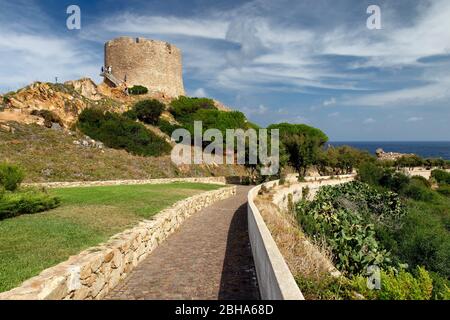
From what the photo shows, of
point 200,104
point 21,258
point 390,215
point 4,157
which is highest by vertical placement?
point 200,104

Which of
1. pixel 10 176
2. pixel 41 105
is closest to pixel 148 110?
pixel 41 105

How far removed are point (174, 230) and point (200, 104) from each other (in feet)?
157

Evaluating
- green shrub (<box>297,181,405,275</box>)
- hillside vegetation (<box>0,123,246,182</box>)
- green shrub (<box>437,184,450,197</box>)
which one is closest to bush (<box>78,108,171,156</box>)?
hillside vegetation (<box>0,123,246,182</box>)

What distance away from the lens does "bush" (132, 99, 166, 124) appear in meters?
47.5

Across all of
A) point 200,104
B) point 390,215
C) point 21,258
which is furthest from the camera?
point 200,104

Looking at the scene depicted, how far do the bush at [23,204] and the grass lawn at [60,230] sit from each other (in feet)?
0.80

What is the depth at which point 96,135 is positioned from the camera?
3488 centimetres

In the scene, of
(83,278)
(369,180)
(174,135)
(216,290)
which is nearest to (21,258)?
(83,278)

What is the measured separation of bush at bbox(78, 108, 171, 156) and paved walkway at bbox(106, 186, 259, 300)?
25.5 m

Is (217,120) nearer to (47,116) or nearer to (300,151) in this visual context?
(300,151)

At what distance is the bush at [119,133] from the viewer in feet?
116

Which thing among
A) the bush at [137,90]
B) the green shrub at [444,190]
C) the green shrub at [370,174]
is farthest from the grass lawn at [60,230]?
the green shrub at [444,190]

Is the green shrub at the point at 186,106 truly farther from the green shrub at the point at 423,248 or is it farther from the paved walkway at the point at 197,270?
the paved walkway at the point at 197,270
